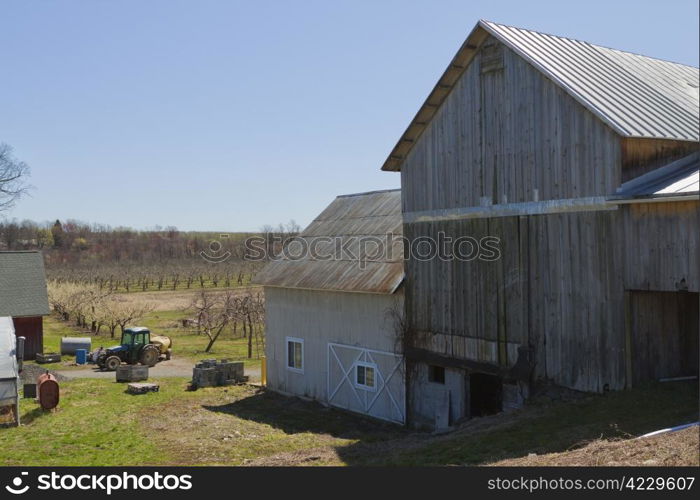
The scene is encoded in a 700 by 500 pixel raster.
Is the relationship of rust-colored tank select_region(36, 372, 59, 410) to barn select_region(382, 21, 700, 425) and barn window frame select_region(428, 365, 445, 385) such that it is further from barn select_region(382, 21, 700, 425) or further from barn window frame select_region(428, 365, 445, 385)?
barn window frame select_region(428, 365, 445, 385)

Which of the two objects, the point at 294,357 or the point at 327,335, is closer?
the point at 327,335

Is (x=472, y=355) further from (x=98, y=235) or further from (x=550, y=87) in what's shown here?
(x=98, y=235)

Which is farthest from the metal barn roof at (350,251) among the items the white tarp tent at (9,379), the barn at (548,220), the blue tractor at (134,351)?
the blue tractor at (134,351)

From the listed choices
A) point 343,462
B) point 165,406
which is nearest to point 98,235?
point 165,406

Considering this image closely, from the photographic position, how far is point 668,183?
560 inches

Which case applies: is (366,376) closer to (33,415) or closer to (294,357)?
(294,357)

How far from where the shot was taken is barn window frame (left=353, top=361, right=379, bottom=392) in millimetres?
21625

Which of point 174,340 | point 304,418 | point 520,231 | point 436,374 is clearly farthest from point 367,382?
point 174,340

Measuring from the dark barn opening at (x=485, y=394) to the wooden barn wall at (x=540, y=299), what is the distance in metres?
1.59

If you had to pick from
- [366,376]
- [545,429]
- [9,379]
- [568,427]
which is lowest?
[366,376]

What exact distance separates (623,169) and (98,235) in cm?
14437

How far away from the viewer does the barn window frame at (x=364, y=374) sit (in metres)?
21.6

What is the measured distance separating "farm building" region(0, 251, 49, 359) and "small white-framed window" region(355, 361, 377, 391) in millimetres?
19933

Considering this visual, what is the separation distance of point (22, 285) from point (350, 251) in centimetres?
2114
